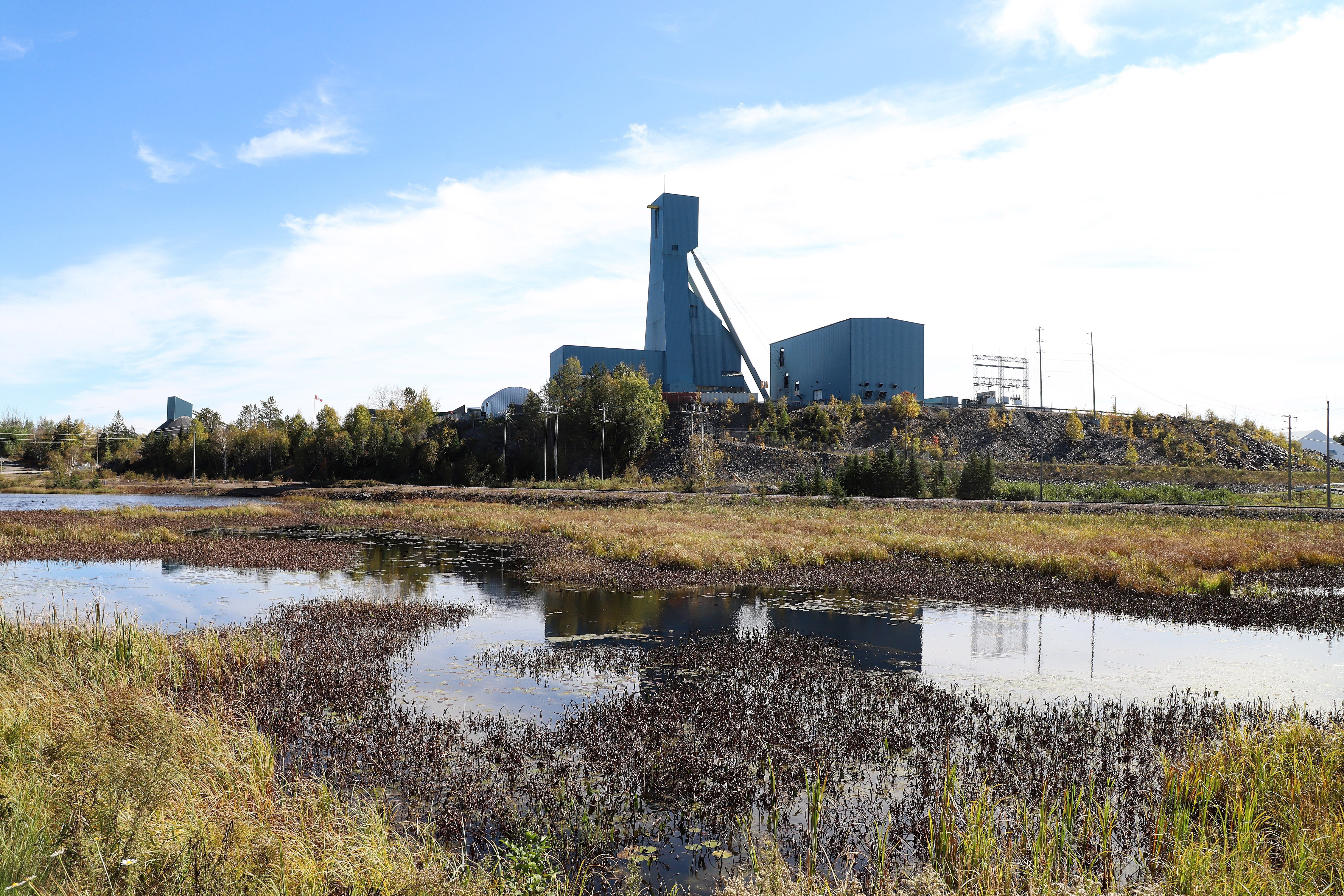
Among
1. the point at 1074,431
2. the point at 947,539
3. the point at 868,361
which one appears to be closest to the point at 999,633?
the point at 947,539

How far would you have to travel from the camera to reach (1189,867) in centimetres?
558

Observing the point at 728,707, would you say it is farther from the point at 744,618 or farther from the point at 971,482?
the point at 971,482

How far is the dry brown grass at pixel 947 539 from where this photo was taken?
2383cm

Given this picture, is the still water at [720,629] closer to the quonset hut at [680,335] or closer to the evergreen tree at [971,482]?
the evergreen tree at [971,482]

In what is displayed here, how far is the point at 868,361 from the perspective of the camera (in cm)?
9156

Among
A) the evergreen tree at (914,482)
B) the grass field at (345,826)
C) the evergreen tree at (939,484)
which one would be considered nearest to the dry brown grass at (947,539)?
the evergreen tree at (914,482)

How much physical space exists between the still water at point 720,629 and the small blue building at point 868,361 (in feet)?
229

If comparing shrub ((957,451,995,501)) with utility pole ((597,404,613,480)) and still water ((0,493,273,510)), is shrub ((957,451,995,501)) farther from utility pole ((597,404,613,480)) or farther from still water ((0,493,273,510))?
still water ((0,493,273,510))

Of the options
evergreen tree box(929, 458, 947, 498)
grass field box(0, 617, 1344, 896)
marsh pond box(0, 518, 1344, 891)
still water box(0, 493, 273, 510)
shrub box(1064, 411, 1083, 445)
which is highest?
shrub box(1064, 411, 1083, 445)

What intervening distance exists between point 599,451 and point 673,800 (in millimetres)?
76031

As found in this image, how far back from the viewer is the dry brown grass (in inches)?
938

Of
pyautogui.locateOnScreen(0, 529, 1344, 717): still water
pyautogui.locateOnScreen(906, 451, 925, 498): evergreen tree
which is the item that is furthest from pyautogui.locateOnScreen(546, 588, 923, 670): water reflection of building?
pyautogui.locateOnScreen(906, 451, 925, 498): evergreen tree

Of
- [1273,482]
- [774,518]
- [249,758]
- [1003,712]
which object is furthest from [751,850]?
[1273,482]

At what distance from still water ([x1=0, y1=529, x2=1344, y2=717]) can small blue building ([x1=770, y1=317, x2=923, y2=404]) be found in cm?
6983
